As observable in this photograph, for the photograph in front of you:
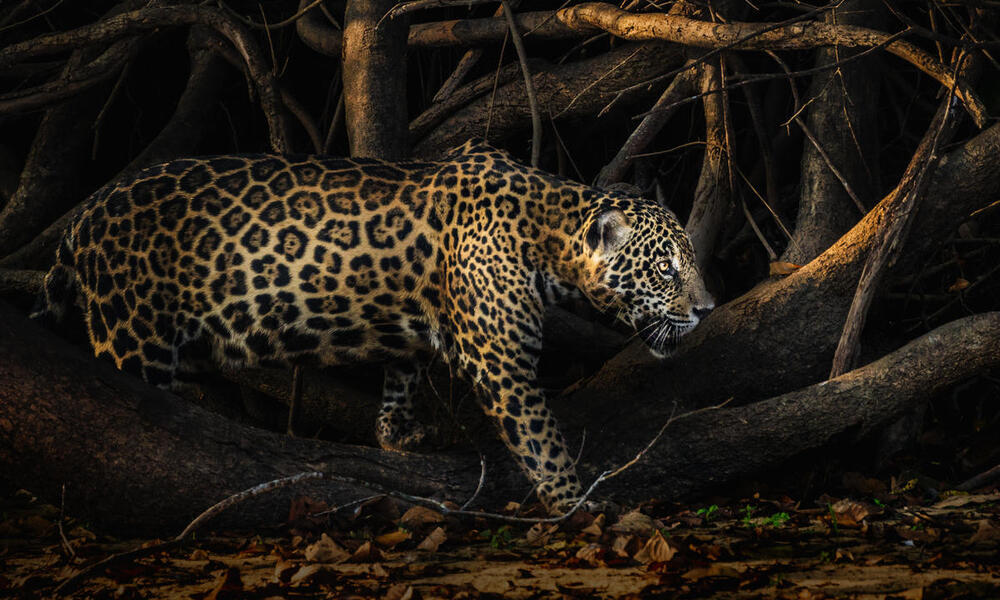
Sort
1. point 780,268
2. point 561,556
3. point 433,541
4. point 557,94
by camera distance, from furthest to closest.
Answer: point 557,94 → point 780,268 → point 433,541 → point 561,556

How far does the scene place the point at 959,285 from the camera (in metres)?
6.03

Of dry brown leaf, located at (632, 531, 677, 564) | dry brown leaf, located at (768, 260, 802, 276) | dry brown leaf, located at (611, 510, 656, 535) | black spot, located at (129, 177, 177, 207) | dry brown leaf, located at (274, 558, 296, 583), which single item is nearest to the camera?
dry brown leaf, located at (274, 558, 296, 583)

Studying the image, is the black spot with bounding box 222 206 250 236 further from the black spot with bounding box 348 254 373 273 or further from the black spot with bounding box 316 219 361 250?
the black spot with bounding box 348 254 373 273

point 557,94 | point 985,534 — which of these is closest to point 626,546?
point 985,534

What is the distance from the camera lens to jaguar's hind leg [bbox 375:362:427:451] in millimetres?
5180

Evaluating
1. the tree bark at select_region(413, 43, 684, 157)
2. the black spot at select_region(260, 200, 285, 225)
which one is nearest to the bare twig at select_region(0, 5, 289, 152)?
the tree bark at select_region(413, 43, 684, 157)

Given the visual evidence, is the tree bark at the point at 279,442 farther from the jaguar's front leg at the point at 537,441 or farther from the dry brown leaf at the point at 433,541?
the dry brown leaf at the point at 433,541

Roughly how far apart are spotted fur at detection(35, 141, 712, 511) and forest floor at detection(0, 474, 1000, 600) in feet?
1.95

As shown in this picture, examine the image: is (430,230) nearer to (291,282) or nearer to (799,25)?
(291,282)

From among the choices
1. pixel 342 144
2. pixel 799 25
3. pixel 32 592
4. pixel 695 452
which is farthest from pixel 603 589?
pixel 342 144

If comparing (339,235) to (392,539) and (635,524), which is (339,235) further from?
(635,524)

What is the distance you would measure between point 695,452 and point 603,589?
1501 millimetres

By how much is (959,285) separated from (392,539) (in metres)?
3.95

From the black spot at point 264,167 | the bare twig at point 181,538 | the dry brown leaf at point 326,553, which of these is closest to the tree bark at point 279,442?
the bare twig at point 181,538
